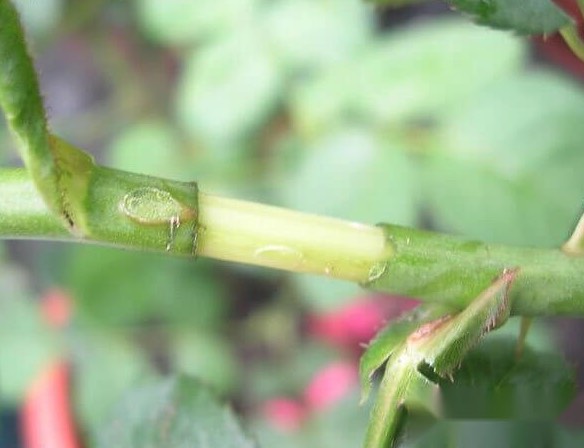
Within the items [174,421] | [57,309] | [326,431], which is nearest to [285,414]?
[326,431]

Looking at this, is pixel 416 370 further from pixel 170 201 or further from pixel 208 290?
pixel 208 290

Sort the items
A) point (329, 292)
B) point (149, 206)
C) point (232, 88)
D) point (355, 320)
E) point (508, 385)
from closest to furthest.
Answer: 1. point (149, 206)
2. point (508, 385)
3. point (329, 292)
4. point (232, 88)
5. point (355, 320)

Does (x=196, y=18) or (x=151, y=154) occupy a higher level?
(x=196, y=18)

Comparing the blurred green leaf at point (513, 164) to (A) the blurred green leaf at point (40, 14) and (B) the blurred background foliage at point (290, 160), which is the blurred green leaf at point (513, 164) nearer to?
(B) the blurred background foliage at point (290, 160)

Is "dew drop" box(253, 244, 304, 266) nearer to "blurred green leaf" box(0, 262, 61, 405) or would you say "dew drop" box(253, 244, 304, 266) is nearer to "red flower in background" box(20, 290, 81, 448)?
"red flower in background" box(20, 290, 81, 448)

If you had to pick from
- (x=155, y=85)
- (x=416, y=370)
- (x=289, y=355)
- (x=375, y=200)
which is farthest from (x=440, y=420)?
(x=155, y=85)

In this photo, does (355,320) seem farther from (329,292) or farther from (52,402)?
(52,402)
